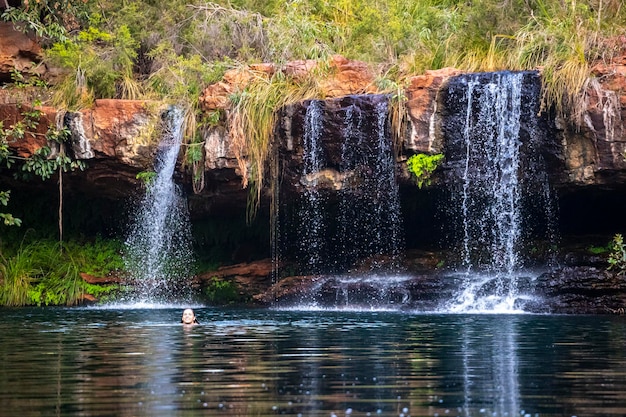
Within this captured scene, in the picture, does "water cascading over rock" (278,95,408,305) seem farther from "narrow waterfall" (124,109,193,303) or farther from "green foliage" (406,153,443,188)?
"narrow waterfall" (124,109,193,303)

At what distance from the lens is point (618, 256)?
17156mm

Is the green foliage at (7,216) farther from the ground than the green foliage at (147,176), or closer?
closer

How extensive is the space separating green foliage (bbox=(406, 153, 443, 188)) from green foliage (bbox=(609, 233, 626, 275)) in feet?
11.9

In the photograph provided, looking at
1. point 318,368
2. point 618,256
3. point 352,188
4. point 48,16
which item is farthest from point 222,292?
point 318,368

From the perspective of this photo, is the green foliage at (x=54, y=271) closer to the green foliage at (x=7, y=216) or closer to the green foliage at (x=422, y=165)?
the green foliage at (x=7, y=216)

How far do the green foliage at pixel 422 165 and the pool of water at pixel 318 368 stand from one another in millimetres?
4428

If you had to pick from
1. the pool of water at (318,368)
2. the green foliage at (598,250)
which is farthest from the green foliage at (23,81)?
the green foliage at (598,250)

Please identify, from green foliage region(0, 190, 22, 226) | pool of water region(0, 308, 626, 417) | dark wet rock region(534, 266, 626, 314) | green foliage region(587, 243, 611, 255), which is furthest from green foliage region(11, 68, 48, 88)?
green foliage region(587, 243, 611, 255)

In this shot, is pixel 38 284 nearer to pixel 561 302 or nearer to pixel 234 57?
pixel 234 57

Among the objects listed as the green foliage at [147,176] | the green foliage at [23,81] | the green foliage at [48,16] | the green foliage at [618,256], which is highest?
the green foliage at [48,16]

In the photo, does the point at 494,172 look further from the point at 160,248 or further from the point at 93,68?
the point at 93,68

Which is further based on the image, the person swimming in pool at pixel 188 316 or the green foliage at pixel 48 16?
the green foliage at pixel 48 16

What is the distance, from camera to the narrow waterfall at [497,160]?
18.7 metres

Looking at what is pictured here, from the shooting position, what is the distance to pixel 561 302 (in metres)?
17.5
